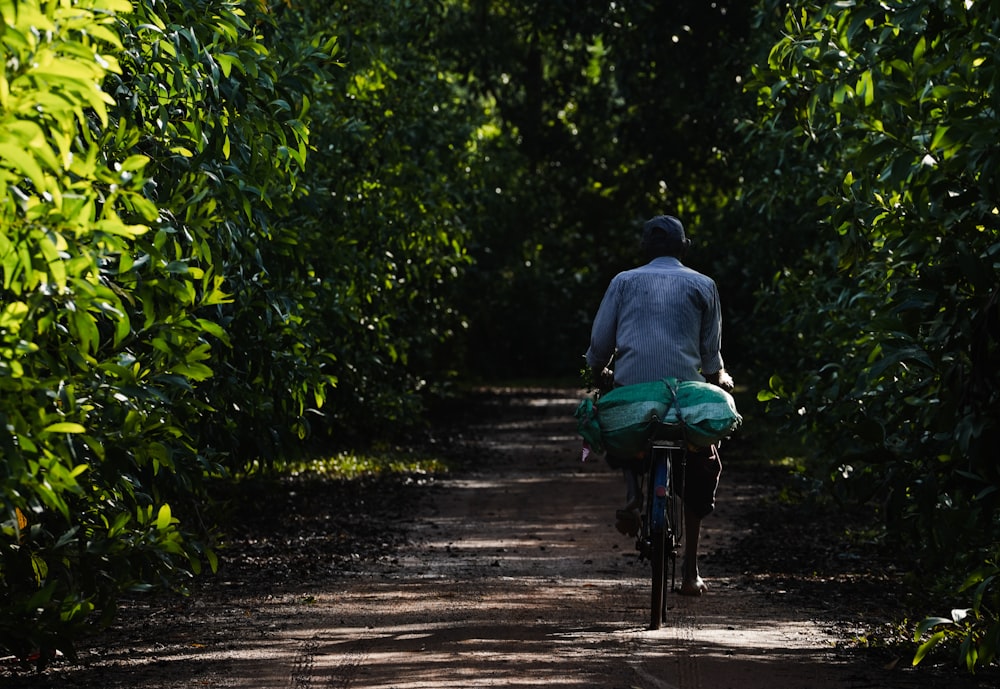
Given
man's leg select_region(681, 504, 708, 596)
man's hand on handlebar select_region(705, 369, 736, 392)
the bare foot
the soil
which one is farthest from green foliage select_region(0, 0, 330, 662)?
the bare foot

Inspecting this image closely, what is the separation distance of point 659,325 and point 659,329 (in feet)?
0.07

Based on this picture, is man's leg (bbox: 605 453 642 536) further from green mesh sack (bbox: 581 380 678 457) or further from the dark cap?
the dark cap

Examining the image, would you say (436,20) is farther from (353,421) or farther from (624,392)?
(624,392)

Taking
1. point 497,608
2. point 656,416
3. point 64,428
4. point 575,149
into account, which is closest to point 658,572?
point 656,416

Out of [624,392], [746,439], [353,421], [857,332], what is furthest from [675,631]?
[746,439]

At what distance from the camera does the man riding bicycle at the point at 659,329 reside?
7.91m

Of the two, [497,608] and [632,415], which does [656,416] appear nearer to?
[632,415]

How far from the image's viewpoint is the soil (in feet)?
22.1

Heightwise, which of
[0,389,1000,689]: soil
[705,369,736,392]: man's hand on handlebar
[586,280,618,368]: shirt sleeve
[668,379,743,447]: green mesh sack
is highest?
[586,280,618,368]: shirt sleeve

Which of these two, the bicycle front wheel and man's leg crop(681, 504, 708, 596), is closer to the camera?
the bicycle front wheel

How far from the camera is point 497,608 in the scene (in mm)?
8336

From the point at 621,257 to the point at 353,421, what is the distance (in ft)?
54.5

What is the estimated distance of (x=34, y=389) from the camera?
472 cm

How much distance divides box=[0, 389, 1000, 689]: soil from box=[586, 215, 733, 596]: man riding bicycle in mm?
863
